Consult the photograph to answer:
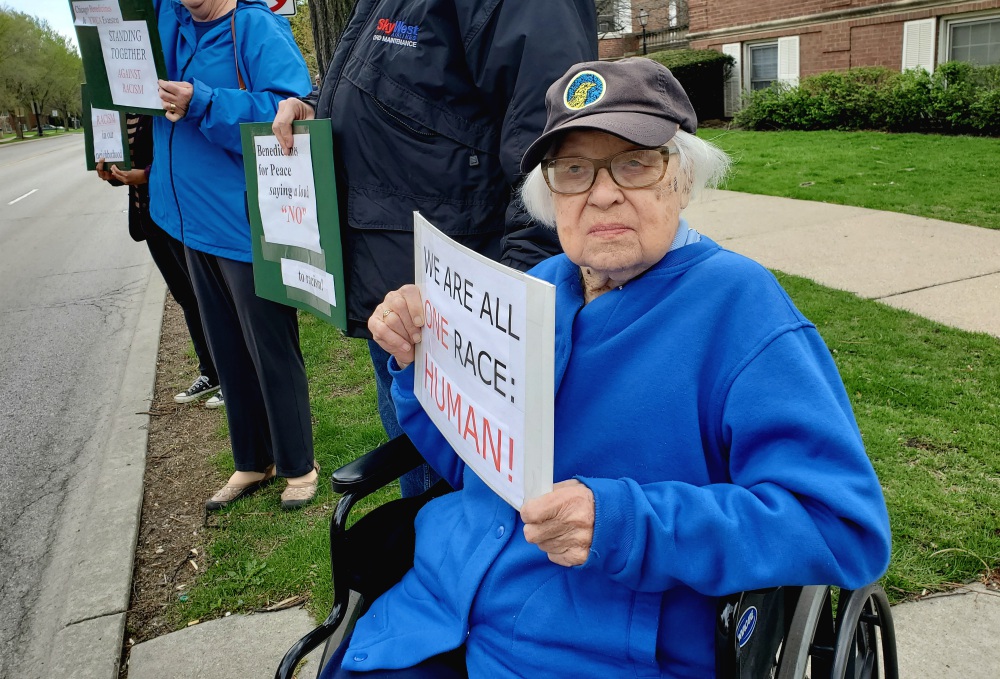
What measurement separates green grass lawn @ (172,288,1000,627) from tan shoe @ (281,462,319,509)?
51 millimetres

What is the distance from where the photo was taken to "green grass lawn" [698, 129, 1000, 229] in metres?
7.80

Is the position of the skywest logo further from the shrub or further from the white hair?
the shrub

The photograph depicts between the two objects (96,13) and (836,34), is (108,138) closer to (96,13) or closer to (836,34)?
(96,13)

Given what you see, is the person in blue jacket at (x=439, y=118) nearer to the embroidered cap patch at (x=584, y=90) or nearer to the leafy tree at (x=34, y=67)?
the embroidered cap patch at (x=584, y=90)

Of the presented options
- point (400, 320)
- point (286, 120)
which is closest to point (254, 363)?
point (286, 120)

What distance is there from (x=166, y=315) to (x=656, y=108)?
701 cm

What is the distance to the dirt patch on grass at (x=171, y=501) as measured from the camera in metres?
3.11

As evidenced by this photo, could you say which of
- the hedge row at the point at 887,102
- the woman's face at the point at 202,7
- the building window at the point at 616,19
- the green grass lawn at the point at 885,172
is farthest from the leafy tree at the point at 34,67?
the woman's face at the point at 202,7

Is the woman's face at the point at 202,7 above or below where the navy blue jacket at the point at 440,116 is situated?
above

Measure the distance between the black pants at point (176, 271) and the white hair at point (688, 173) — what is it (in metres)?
3.17

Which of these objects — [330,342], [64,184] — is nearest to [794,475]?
[330,342]

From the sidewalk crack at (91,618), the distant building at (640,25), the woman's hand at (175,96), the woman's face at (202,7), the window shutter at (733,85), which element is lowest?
the sidewalk crack at (91,618)

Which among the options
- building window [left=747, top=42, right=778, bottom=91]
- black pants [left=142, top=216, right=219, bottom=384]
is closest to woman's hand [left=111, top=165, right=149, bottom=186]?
black pants [left=142, top=216, right=219, bottom=384]

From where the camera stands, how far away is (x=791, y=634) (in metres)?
1.45
